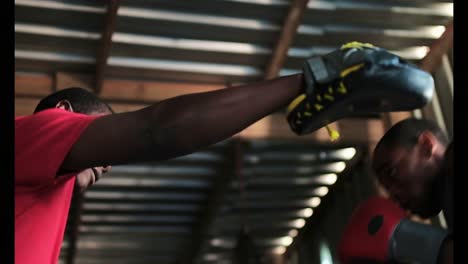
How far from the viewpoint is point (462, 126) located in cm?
118

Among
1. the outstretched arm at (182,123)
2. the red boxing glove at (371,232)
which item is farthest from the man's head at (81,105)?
the red boxing glove at (371,232)

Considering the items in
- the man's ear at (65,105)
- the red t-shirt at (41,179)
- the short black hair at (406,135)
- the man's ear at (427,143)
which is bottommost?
the red t-shirt at (41,179)

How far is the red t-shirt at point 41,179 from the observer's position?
60.2 inches

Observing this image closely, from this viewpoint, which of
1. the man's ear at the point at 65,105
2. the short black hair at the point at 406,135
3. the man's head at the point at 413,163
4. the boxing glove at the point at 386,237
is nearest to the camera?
the man's ear at the point at 65,105

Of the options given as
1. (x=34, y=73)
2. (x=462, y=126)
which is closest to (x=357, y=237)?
(x=462, y=126)

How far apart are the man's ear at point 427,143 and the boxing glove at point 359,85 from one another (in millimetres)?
832

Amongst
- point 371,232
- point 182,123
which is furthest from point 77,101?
point 371,232

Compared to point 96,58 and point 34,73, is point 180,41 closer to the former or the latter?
point 96,58

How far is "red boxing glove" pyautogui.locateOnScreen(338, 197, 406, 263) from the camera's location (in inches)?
106

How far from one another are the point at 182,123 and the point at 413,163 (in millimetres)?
1157

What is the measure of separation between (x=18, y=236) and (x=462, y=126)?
1.12 m

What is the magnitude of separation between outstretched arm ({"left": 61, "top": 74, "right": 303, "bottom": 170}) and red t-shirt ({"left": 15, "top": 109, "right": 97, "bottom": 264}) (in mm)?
77

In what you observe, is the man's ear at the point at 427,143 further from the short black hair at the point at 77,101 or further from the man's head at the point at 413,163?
the short black hair at the point at 77,101

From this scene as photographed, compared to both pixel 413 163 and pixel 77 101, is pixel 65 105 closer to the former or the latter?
pixel 77 101
